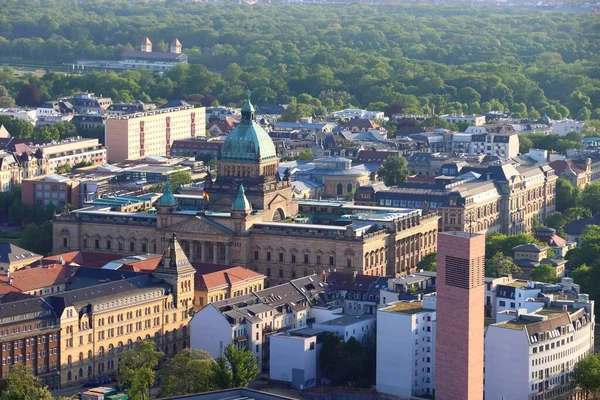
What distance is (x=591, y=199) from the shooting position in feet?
573

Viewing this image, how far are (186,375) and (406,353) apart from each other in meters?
13.6

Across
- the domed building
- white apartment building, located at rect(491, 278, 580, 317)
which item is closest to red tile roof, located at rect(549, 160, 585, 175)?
the domed building

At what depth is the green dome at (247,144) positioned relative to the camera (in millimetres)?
142625

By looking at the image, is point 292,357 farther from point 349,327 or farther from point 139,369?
point 139,369

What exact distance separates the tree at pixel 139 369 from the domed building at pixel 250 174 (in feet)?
95.3

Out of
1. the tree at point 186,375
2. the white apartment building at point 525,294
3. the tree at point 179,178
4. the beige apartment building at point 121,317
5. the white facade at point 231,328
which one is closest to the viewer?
the tree at point 186,375

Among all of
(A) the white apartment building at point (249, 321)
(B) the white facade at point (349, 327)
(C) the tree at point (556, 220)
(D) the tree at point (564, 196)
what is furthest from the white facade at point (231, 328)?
(D) the tree at point (564, 196)

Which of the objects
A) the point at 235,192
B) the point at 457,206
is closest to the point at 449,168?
the point at 457,206

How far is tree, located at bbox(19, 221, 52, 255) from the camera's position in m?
149

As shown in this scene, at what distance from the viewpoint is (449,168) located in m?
176

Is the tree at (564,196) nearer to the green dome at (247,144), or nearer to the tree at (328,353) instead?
the green dome at (247,144)

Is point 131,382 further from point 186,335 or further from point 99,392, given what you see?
point 186,335

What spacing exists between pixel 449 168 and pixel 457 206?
69.9 feet

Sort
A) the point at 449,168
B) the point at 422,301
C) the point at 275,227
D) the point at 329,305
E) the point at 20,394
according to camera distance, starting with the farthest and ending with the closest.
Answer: the point at 449,168 < the point at 275,227 < the point at 329,305 < the point at 422,301 < the point at 20,394
